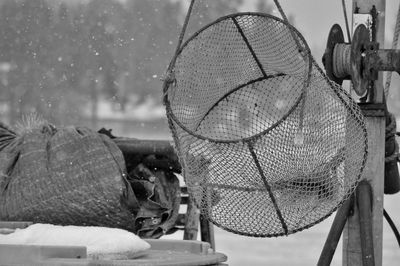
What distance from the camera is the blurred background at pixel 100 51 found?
3956cm

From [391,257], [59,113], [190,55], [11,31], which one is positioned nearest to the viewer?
[190,55]

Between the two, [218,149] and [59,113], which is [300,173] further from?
[59,113]

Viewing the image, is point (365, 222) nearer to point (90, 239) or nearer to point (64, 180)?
point (64, 180)

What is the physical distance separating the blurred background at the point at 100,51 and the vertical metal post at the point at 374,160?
31.0 m

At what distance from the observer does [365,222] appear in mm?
5535

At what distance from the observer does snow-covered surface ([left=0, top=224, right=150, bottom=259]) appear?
406cm

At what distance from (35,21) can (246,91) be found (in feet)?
123

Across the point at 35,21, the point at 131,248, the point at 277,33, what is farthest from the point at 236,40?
the point at 35,21

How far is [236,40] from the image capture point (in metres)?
5.81

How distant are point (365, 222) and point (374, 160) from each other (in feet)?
1.22

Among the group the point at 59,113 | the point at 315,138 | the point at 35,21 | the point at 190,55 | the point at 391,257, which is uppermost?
the point at 35,21

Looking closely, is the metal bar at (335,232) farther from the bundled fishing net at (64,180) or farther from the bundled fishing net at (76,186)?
the bundled fishing net at (64,180)

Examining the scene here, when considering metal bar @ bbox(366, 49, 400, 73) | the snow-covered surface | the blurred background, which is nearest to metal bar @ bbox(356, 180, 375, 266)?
metal bar @ bbox(366, 49, 400, 73)

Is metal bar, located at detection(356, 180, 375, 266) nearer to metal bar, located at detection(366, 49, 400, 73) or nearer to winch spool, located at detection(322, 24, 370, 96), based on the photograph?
winch spool, located at detection(322, 24, 370, 96)
